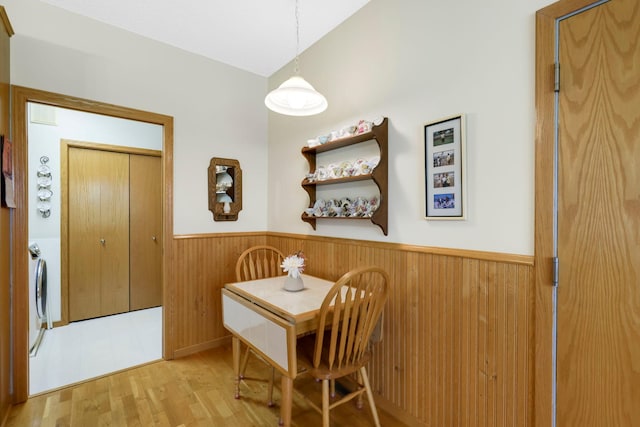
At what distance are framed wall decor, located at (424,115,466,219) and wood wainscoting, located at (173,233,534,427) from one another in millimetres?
222

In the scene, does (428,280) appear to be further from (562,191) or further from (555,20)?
(555,20)

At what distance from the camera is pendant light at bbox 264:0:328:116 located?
1.69 m

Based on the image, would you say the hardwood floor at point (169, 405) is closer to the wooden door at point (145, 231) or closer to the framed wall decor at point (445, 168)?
the framed wall decor at point (445, 168)

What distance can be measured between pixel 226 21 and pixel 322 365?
245cm

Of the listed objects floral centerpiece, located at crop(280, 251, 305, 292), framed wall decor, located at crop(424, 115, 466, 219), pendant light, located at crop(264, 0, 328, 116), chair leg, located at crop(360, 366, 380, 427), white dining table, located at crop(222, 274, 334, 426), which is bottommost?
chair leg, located at crop(360, 366, 380, 427)

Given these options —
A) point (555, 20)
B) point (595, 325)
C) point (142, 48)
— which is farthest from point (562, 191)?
point (142, 48)

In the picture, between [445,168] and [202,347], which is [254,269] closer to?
[202,347]

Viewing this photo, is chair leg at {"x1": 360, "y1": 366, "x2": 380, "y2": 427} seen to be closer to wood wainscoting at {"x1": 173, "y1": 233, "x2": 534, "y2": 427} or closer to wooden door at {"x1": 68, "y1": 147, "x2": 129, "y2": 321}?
wood wainscoting at {"x1": 173, "y1": 233, "x2": 534, "y2": 427}

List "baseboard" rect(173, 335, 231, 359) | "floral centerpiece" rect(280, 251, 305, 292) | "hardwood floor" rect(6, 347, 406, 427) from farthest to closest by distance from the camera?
"baseboard" rect(173, 335, 231, 359) < "floral centerpiece" rect(280, 251, 305, 292) < "hardwood floor" rect(6, 347, 406, 427)

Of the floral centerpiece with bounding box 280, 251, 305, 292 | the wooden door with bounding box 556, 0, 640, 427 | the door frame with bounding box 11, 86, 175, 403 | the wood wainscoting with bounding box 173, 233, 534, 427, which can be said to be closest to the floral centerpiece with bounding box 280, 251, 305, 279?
the floral centerpiece with bounding box 280, 251, 305, 292

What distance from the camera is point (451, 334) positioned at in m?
1.56

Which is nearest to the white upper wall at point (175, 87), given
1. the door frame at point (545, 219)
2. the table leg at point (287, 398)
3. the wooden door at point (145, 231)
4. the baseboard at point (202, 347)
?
the baseboard at point (202, 347)

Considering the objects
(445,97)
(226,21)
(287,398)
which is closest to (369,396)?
(287,398)

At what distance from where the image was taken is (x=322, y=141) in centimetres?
223
